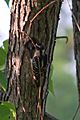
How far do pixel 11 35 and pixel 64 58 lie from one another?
17.0 m

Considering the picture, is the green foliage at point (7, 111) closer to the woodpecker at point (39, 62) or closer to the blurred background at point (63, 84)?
the woodpecker at point (39, 62)

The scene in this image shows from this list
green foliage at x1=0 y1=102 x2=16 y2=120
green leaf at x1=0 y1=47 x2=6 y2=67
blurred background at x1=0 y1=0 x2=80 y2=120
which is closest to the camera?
green foliage at x1=0 y1=102 x2=16 y2=120

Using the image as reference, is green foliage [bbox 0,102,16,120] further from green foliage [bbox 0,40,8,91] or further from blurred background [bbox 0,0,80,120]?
blurred background [bbox 0,0,80,120]

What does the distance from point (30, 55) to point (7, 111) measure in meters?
0.16

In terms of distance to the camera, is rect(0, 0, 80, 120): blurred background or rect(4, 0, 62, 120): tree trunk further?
rect(0, 0, 80, 120): blurred background

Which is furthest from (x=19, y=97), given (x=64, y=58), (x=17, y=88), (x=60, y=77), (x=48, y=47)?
(x=64, y=58)

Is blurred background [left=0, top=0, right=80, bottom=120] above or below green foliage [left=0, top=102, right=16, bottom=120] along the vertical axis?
below

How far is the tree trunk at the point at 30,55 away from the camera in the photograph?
1340 millimetres

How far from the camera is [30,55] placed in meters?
1.34

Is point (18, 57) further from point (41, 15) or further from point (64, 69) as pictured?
point (64, 69)

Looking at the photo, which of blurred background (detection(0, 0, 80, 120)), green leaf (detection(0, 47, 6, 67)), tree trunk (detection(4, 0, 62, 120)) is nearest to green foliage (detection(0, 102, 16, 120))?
tree trunk (detection(4, 0, 62, 120))

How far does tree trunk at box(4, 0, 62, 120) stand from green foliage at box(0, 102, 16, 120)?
0.16 feet

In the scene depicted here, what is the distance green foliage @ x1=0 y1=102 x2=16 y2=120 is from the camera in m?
1.27

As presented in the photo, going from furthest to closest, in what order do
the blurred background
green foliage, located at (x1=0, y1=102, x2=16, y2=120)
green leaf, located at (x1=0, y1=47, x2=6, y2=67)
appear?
the blurred background, green leaf, located at (x1=0, y1=47, x2=6, y2=67), green foliage, located at (x1=0, y1=102, x2=16, y2=120)
